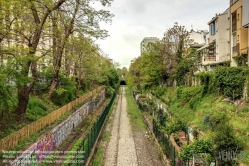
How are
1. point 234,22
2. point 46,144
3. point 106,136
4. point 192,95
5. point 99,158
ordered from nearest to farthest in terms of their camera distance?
point 46,144, point 99,158, point 106,136, point 192,95, point 234,22

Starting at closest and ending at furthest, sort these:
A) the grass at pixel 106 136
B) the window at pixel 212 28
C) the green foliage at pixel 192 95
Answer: the grass at pixel 106 136 < the green foliage at pixel 192 95 < the window at pixel 212 28

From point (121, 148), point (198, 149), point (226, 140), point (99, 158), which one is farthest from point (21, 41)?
point (226, 140)

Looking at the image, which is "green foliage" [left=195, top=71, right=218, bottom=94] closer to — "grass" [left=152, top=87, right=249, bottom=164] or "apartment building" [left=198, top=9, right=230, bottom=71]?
"grass" [left=152, top=87, right=249, bottom=164]

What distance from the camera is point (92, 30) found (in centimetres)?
2055

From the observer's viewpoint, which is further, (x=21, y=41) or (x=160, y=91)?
(x=160, y=91)

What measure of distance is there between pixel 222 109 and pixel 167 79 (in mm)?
23047

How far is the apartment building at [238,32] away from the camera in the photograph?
23.4 meters

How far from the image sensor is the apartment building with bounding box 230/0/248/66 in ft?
76.8

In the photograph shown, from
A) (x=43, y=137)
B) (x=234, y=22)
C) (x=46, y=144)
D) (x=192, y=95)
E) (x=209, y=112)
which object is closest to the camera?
(x=43, y=137)

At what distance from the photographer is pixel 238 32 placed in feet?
80.6

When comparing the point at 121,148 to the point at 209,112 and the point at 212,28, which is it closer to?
the point at 209,112

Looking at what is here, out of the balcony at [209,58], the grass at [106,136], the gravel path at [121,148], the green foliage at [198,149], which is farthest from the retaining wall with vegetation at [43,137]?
the balcony at [209,58]

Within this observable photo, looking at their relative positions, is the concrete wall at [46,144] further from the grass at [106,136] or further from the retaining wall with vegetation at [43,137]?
the grass at [106,136]

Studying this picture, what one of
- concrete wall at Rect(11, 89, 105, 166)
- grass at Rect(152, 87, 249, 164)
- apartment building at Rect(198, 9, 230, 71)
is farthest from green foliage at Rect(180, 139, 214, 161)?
apartment building at Rect(198, 9, 230, 71)
